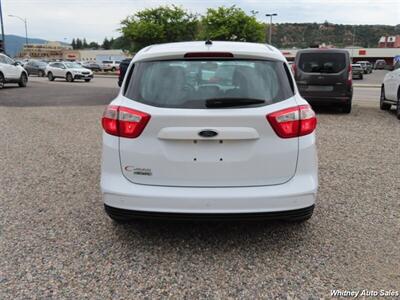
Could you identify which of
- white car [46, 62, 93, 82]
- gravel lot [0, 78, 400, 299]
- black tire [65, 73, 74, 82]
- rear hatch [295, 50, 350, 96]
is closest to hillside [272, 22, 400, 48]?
white car [46, 62, 93, 82]

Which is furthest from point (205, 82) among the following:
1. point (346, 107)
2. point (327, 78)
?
point (346, 107)

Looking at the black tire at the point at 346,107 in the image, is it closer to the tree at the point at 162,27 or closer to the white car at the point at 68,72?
the white car at the point at 68,72

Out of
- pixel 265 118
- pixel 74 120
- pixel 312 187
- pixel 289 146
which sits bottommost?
pixel 74 120

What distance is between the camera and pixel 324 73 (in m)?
12.4

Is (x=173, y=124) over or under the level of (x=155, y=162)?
over

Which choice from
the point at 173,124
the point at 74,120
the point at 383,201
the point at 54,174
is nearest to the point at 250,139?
the point at 173,124

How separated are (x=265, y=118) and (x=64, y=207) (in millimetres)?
2589

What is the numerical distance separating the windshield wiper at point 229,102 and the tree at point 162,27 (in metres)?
48.1

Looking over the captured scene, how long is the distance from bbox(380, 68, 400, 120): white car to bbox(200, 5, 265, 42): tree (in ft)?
113

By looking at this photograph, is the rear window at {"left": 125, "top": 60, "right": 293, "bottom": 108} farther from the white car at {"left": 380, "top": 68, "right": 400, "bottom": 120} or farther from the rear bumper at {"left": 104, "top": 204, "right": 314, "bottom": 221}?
the white car at {"left": 380, "top": 68, "right": 400, "bottom": 120}

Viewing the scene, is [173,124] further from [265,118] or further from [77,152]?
[77,152]

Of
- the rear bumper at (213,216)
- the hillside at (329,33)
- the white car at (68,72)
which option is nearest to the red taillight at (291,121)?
the rear bumper at (213,216)

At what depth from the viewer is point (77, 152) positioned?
7.66 meters

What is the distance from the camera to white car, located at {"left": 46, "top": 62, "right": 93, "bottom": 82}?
3400 cm
